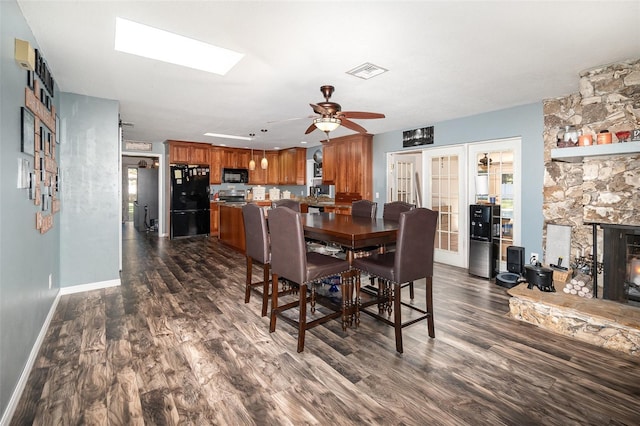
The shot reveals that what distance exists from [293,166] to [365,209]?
508 cm

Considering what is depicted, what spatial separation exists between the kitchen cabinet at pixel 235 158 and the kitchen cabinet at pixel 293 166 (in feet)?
3.15

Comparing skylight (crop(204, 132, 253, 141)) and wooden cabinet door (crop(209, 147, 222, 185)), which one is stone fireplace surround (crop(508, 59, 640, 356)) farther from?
wooden cabinet door (crop(209, 147, 222, 185))

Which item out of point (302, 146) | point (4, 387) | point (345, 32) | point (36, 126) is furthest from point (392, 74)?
point (302, 146)

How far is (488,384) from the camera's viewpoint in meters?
1.97

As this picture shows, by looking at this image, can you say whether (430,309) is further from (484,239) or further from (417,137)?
(417,137)

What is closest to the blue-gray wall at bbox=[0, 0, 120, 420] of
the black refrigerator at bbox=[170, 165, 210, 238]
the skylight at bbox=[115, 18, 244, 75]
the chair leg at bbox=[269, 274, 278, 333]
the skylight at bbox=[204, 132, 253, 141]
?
the skylight at bbox=[115, 18, 244, 75]

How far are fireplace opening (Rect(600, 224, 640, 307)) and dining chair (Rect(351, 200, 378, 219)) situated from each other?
2139 millimetres

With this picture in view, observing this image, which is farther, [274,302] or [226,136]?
[226,136]

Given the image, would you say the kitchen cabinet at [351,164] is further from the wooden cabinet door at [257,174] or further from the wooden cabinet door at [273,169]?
the wooden cabinet door at [257,174]

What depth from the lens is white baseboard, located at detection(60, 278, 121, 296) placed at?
3.61m

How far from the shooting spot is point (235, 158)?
27.5 ft

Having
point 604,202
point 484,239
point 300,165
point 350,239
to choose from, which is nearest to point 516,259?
point 484,239

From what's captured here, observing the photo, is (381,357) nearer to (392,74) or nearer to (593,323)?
(593,323)

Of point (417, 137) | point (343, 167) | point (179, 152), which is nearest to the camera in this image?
point (417, 137)
